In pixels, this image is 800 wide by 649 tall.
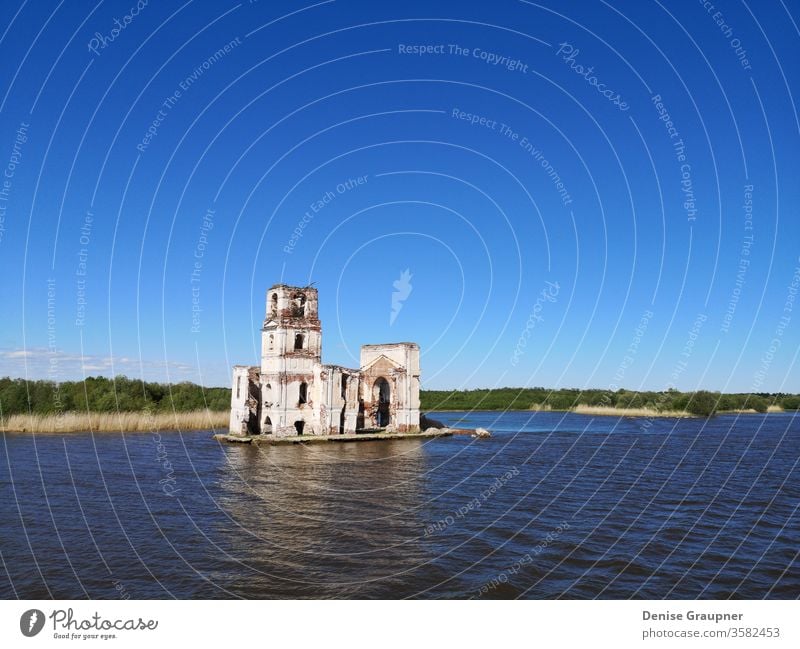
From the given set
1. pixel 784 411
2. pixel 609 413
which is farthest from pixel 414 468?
pixel 784 411

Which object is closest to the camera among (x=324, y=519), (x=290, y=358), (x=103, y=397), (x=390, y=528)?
(x=390, y=528)

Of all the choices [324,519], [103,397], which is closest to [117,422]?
[103,397]

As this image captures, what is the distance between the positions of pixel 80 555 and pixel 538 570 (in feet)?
41.6

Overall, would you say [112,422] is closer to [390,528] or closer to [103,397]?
[103,397]

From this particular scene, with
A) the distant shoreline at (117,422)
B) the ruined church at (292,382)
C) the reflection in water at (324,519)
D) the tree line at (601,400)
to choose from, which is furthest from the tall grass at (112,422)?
the tree line at (601,400)

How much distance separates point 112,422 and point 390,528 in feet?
165

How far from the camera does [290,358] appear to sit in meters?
49.7

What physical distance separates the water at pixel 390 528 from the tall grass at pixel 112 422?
17.9m

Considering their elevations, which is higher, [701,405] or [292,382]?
[292,382]

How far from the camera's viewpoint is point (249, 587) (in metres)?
12.7

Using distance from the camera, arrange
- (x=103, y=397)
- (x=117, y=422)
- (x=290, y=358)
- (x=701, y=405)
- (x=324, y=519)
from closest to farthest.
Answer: (x=324, y=519) → (x=290, y=358) → (x=117, y=422) → (x=103, y=397) → (x=701, y=405)

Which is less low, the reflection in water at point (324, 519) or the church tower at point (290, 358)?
the church tower at point (290, 358)

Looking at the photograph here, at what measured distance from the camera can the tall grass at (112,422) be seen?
53.5 m

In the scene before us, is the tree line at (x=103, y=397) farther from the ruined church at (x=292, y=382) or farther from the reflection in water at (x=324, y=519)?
the reflection in water at (x=324, y=519)
